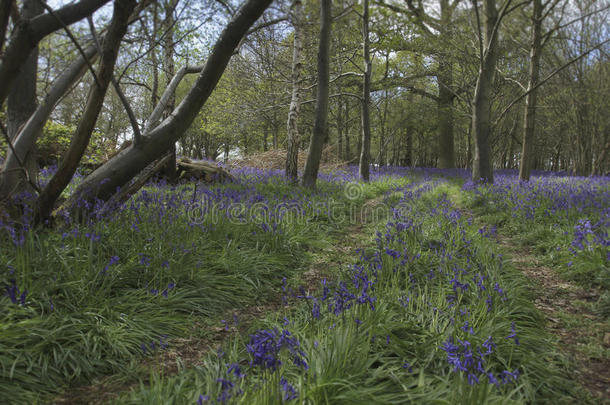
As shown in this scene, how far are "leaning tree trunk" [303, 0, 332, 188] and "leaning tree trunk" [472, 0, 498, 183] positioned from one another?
475cm

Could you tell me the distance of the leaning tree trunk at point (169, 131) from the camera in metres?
3.88

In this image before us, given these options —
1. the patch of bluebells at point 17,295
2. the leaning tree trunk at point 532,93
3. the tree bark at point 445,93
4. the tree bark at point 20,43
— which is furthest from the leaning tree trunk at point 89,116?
the tree bark at point 445,93

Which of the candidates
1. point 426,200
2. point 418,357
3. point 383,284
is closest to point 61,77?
point 383,284

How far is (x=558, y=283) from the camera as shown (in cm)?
388

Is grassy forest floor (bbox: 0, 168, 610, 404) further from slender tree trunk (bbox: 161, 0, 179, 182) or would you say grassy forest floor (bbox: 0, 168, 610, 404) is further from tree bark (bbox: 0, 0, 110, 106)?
slender tree trunk (bbox: 161, 0, 179, 182)

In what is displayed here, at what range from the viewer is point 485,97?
1015 centimetres

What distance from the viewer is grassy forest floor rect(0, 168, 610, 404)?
1.92m

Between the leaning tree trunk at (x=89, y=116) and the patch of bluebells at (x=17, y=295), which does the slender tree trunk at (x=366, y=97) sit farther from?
the patch of bluebells at (x=17, y=295)

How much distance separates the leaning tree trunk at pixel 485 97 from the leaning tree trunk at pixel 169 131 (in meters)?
8.58

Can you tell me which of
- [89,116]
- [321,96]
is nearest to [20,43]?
[89,116]

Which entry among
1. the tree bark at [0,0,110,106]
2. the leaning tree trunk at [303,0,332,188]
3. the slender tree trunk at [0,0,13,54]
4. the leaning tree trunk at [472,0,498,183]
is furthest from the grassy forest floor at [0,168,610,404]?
the leaning tree trunk at [472,0,498,183]

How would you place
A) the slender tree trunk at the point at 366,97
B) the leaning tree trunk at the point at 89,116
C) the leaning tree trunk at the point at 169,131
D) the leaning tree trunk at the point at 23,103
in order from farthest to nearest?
the slender tree trunk at the point at 366,97 < the leaning tree trunk at the point at 23,103 < the leaning tree trunk at the point at 169,131 < the leaning tree trunk at the point at 89,116

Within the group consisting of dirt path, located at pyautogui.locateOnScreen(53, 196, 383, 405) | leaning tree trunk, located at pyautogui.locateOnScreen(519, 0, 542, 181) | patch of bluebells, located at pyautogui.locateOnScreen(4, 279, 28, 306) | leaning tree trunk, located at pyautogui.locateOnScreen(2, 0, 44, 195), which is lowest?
dirt path, located at pyautogui.locateOnScreen(53, 196, 383, 405)

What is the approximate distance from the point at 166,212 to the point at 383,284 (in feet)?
9.65
